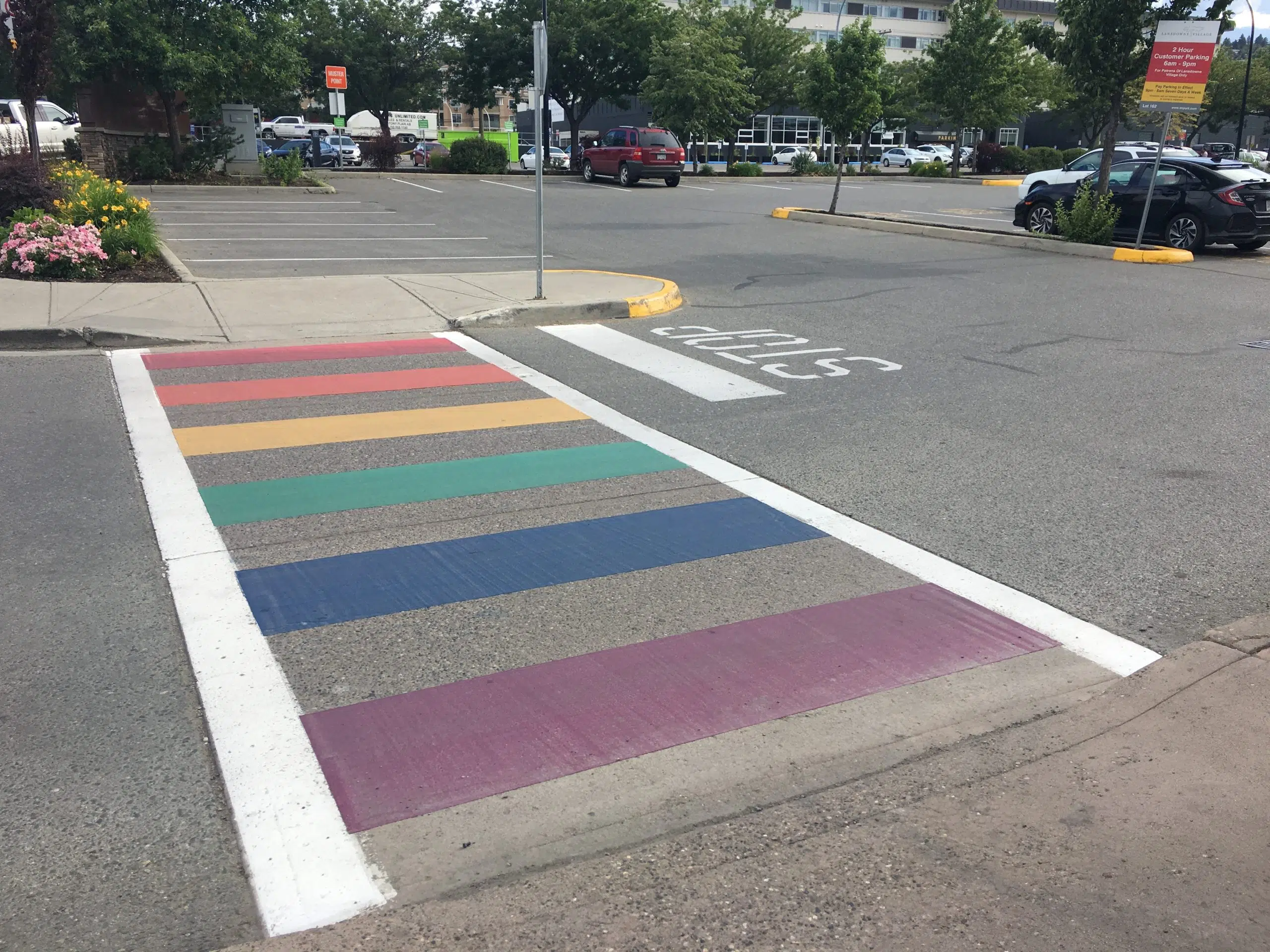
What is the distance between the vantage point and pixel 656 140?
3394 cm

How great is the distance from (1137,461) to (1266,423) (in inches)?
70.1

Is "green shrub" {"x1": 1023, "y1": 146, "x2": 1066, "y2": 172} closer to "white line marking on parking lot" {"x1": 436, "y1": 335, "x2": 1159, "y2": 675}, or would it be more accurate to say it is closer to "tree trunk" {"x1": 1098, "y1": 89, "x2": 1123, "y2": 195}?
"tree trunk" {"x1": 1098, "y1": 89, "x2": 1123, "y2": 195}

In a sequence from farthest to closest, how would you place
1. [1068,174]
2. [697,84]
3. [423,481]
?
[697,84], [1068,174], [423,481]

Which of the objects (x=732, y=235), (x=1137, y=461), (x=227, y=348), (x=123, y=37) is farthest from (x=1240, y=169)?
(x=123, y=37)

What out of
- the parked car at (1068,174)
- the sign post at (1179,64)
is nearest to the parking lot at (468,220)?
the parked car at (1068,174)

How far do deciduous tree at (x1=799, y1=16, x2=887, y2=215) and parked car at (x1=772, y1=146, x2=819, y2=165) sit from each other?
126 ft

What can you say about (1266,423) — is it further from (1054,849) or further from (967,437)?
(1054,849)

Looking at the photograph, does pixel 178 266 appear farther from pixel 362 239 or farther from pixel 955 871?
pixel 955 871

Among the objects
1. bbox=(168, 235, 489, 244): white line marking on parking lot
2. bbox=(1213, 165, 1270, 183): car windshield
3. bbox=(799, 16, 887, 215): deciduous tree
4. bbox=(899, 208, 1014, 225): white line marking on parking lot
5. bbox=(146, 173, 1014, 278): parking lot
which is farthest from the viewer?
bbox=(899, 208, 1014, 225): white line marking on parking lot

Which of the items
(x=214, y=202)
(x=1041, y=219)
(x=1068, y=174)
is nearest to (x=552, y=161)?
(x=214, y=202)

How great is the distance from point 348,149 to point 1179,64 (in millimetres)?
36078

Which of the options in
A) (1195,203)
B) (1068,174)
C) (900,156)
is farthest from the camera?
(900,156)

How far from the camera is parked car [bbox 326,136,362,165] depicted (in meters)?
44.4

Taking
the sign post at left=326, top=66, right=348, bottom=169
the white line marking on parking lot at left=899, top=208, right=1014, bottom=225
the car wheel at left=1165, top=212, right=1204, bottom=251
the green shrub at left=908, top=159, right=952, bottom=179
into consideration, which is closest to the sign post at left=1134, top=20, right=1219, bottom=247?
the car wheel at left=1165, top=212, right=1204, bottom=251
